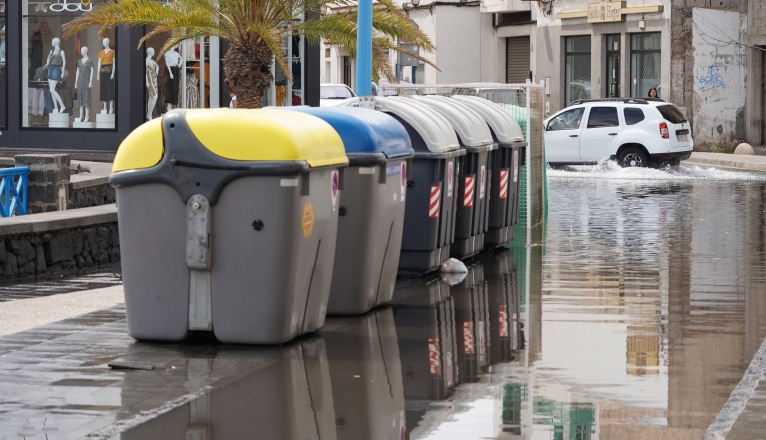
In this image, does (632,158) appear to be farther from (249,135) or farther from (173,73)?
(249,135)

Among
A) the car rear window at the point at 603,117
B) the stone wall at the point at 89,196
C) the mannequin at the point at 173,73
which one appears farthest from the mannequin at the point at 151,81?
the stone wall at the point at 89,196

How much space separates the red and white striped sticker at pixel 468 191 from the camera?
12789mm

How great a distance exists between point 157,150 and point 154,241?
56cm

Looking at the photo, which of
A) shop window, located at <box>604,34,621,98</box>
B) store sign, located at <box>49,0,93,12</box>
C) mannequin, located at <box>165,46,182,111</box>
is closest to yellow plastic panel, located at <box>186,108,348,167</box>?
mannequin, located at <box>165,46,182,111</box>

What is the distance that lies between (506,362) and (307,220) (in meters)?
1.48

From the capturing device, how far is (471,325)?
938 centimetres

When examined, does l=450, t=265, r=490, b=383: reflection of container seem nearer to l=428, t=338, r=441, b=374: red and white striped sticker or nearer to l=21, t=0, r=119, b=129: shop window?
l=428, t=338, r=441, b=374: red and white striped sticker

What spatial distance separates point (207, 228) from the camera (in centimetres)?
817

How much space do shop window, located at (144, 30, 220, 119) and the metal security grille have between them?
70.3 ft

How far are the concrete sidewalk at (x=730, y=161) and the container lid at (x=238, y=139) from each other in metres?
23.1

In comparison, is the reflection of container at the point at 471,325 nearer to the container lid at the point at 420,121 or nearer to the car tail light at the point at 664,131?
the container lid at the point at 420,121

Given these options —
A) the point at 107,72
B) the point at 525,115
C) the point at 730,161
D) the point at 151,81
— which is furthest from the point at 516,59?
the point at 525,115

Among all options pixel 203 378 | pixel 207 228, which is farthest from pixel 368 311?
pixel 203 378

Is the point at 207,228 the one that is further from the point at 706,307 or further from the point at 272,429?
the point at 706,307
